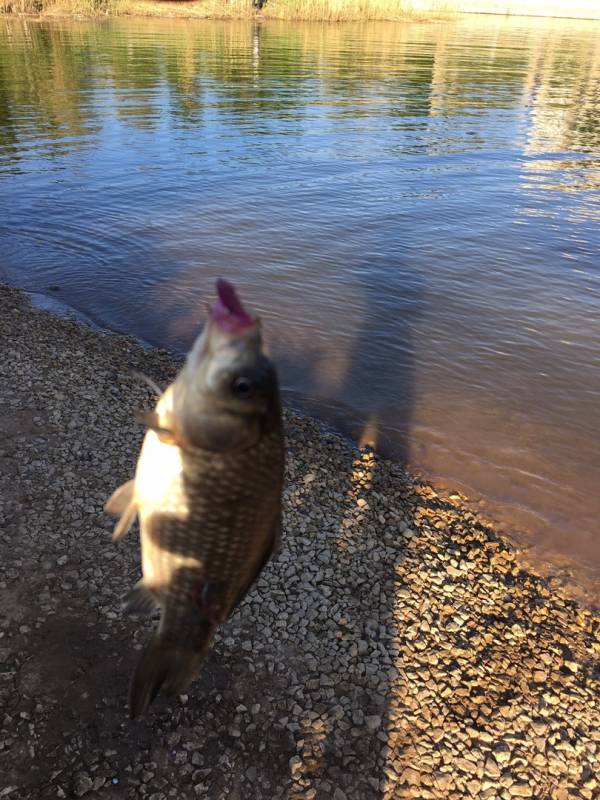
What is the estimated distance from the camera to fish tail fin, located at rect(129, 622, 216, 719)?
274 centimetres

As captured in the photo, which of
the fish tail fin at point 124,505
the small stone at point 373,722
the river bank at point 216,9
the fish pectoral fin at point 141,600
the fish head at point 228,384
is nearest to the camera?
the fish head at point 228,384

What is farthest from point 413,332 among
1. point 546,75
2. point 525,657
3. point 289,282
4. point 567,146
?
point 546,75

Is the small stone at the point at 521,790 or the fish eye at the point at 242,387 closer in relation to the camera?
the fish eye at the point at 242,387

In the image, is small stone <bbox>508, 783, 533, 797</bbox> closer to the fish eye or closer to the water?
the water

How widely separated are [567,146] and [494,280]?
15.4 meters

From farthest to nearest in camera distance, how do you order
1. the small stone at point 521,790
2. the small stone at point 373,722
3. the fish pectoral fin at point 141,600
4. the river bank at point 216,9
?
1. the river bank at point 216,9
2. the small stone at point 373,722
3. the small stone at point 521,790
4. the fish pectoral fin at point 141,600

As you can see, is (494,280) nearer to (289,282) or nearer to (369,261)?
(369,261)

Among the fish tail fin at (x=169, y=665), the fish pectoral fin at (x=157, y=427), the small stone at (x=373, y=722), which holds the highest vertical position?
the fish pectoral fin at (x=157, y=427)

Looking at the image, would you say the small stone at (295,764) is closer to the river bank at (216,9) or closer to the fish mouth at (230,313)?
the fish mouth at (230,313)

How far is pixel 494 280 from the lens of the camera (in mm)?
14516

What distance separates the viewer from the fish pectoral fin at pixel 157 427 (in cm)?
233

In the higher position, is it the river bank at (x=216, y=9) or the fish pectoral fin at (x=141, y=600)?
the river bank at (x=216, y=9)

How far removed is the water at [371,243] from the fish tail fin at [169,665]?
5.47 m

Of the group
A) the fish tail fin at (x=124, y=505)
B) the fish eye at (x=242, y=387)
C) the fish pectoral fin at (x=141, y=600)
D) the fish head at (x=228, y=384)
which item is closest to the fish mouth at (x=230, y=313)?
the fish head at (x=228, y=384)
